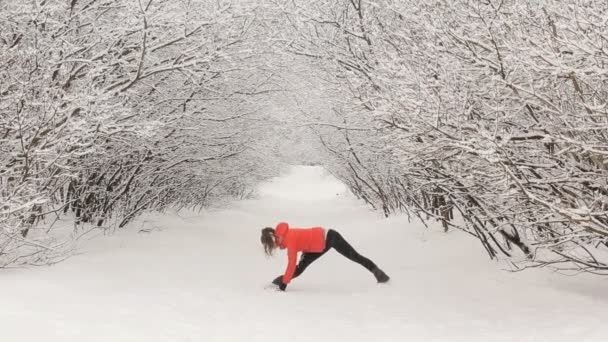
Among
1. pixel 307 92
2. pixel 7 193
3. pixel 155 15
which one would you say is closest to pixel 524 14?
pixel 155 15

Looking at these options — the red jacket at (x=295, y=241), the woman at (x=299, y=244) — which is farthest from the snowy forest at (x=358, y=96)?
the red jacket at (x=295, y=241)

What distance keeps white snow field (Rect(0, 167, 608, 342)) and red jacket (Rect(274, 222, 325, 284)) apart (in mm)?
343

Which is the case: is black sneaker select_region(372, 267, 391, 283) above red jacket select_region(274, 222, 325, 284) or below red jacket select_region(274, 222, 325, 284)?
below

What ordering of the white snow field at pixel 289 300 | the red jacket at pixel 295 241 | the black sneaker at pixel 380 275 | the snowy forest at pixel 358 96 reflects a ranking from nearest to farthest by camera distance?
the white snow field at pixel 289 300
the snowy forest at pixel 358 96
the red jacket at pixel 295 241
the black sneaker at pixel 380 275

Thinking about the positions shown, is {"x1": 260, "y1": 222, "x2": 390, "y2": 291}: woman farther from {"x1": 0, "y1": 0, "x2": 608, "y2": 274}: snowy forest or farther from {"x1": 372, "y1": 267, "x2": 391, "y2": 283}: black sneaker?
{"x1": 0, "y1": 0, "x2": 608, "y2": 274}: snowy forest

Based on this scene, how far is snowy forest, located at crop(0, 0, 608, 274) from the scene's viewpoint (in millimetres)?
4434

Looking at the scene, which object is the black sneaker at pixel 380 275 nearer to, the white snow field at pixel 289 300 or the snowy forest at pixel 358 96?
the white snow field at pixel 289 300

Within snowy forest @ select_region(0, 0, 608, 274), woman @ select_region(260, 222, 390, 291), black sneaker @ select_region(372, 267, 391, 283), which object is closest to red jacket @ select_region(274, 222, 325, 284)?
woman @ select_region(260, 222, 390, 291)

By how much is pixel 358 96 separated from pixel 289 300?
2509 millimetres

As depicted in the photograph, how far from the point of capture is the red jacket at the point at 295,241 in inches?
242

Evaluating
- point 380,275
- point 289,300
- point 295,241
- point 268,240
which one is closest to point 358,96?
point 295,241

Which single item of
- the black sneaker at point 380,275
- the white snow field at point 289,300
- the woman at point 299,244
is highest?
the woman at point 299,244

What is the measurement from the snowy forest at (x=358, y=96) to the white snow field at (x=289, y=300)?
459 mm

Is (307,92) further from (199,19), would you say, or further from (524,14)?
(524,14)
